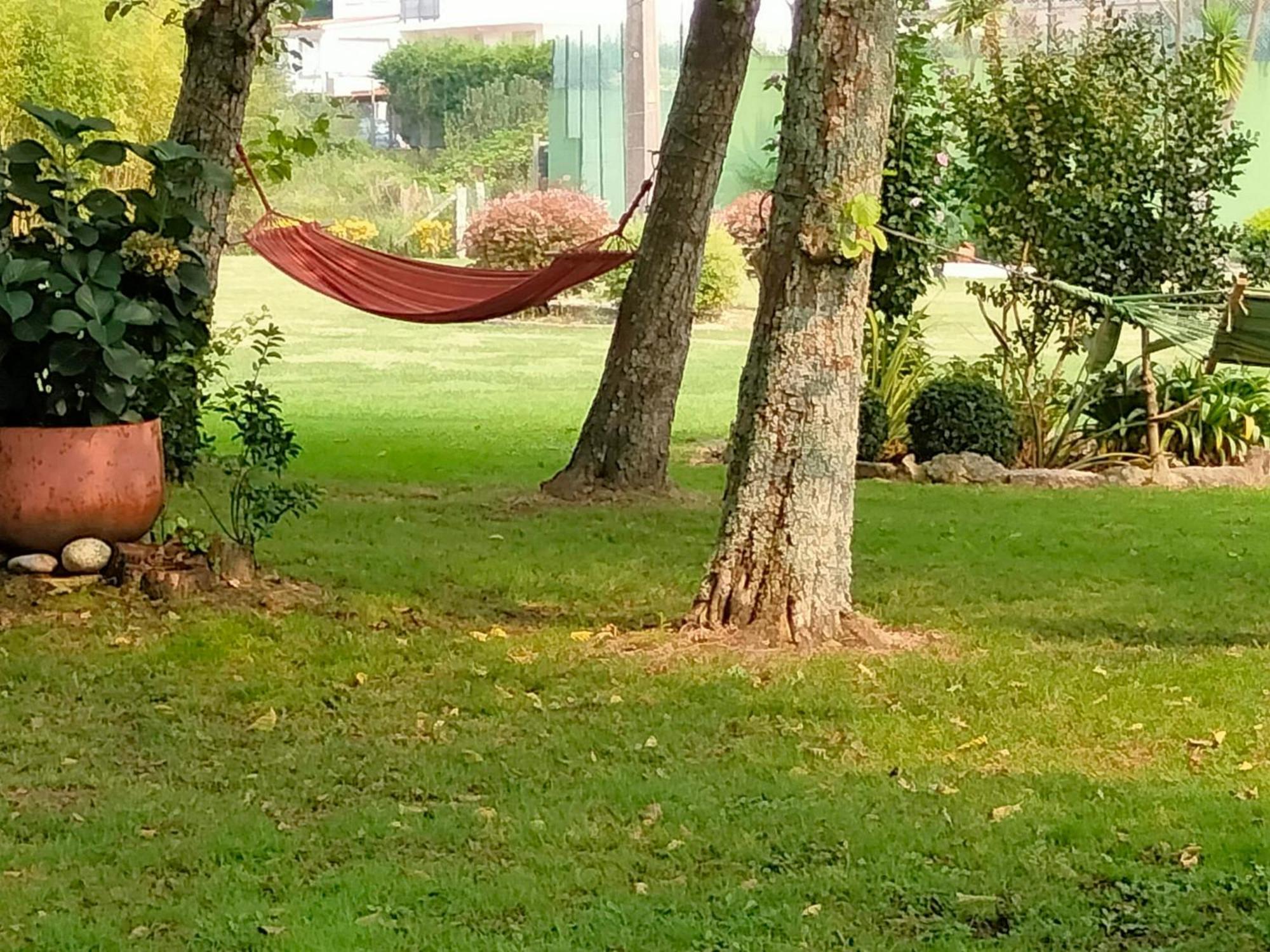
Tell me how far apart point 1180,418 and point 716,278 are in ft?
24.1

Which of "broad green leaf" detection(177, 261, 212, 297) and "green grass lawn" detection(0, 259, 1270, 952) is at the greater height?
"broad green leaf" detection(177, 261, 212, 297)

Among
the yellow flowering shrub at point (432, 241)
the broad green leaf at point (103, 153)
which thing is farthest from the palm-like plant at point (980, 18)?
the yellow flowering shrub at point (432, 241)

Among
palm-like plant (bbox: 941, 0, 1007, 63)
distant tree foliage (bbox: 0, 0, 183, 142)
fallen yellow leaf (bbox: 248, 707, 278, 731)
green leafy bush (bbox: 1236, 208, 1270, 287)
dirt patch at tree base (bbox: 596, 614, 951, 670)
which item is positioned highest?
distant tree foliage (bbox: 0, 0, 183, 142)

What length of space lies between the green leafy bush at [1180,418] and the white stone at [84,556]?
14.7 ft

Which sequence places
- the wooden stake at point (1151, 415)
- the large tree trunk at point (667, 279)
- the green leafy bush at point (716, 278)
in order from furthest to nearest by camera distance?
the green leafy bush at point (716, 278) < the wooden stake at point (1151, 415) < the large tree trunk at point (667, 279)

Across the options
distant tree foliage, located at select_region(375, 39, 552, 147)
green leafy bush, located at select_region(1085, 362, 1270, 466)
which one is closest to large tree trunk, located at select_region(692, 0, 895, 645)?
green leafy bush, located at select_region(1085, 362, 1270, 466)

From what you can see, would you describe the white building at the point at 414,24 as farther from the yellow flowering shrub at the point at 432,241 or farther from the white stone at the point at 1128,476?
the white stone at the point at 1128,476

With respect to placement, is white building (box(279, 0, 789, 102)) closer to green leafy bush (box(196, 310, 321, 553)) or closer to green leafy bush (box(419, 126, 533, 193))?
green leafy bush (box(419, 126, 533, 193))

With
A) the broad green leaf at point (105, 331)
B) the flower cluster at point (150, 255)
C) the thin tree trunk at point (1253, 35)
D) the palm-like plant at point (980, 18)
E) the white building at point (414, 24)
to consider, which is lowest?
the broad green leaf at point (105, 331)

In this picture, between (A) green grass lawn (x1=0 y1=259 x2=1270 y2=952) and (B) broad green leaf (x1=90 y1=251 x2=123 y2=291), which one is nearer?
(A) green grass lawn (x1=0 y1=259 x2=1270 y2=952)

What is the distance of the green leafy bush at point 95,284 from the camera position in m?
4.13

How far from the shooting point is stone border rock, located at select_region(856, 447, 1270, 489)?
7109mm

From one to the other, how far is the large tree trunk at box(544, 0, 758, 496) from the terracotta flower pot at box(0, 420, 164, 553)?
6.59 feet

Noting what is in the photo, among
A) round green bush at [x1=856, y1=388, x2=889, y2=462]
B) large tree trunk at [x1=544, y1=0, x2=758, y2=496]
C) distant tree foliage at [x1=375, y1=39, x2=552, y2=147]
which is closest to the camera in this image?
large tree trunk at [x1=544, y1=0, x2=758, y2=496]
